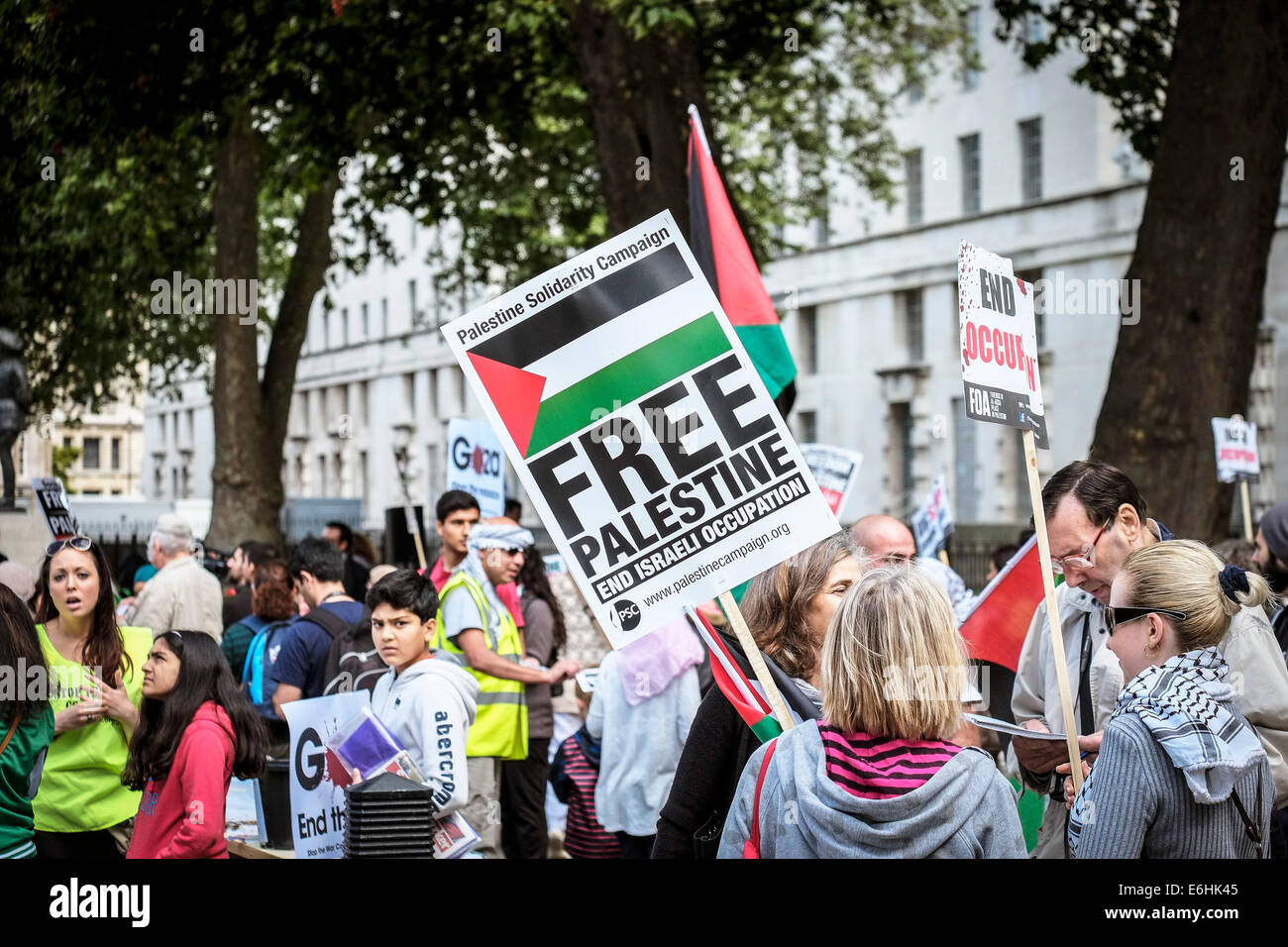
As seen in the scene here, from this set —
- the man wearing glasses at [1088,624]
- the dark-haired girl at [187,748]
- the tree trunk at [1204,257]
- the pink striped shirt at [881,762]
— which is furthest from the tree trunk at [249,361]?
the pink striped shirt at [881,762]

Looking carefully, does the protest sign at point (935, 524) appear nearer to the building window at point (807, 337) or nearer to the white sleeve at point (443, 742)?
the white sleeve at point (443, 742)

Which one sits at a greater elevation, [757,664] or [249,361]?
[249,361]

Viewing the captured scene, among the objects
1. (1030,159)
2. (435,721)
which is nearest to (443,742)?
(435,721)

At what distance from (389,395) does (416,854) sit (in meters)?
65.2

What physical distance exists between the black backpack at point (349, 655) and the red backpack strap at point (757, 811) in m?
3.57

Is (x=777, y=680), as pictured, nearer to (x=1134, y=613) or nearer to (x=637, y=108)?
(x=1134, y=613)

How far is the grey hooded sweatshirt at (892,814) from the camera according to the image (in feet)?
10.9

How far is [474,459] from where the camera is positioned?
10.8 metres

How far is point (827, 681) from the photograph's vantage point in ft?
11.5

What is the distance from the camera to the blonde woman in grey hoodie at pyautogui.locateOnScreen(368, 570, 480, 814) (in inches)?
220

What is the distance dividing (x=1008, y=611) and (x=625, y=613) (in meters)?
1.66

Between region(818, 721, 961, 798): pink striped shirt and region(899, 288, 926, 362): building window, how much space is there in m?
41.1

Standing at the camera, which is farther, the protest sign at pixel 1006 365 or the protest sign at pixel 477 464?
the protest sign at pixel 477 464
